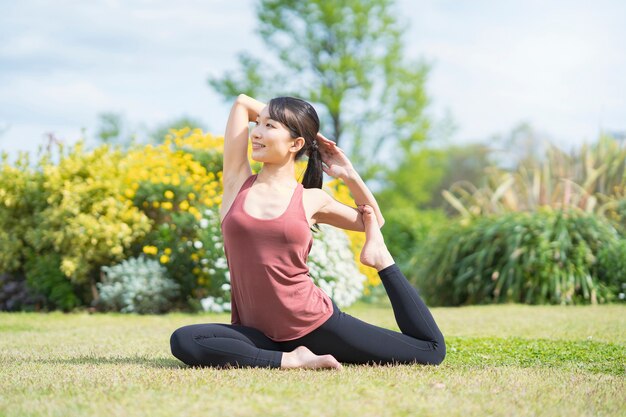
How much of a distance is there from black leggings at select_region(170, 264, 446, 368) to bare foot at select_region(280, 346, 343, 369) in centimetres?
4

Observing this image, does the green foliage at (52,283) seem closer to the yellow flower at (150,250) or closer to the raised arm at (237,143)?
the yellow flower at (150,250)

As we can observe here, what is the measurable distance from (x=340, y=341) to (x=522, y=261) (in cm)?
603

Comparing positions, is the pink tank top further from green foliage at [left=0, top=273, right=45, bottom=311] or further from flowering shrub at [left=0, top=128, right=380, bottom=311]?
green foliage at [left=0, top=273, right=45, bottom=311]

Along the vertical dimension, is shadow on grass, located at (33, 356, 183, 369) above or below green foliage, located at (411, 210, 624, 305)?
below

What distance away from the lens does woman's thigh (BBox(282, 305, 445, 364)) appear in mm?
3912

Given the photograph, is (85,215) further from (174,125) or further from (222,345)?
(174,125)

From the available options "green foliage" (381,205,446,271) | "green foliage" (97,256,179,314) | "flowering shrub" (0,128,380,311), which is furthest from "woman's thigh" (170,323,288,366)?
"green foliage" (381,205,446,271)

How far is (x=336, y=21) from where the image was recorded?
2231 cm

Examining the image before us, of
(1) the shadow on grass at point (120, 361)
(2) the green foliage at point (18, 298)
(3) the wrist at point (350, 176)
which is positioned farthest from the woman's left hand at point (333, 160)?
(2) the green foliage at point (18, 298)

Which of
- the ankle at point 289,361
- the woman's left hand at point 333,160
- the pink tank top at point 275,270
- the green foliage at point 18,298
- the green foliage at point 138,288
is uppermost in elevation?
the woman's left hand at point 333,160

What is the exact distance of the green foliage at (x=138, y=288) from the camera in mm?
8688

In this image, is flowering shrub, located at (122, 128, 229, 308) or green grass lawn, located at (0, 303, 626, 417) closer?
green grass lawn, located at (0, 303, 626, 417)

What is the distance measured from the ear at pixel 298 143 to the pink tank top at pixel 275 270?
0.80ft

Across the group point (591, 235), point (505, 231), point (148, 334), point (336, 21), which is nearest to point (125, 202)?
point (148, 334)
